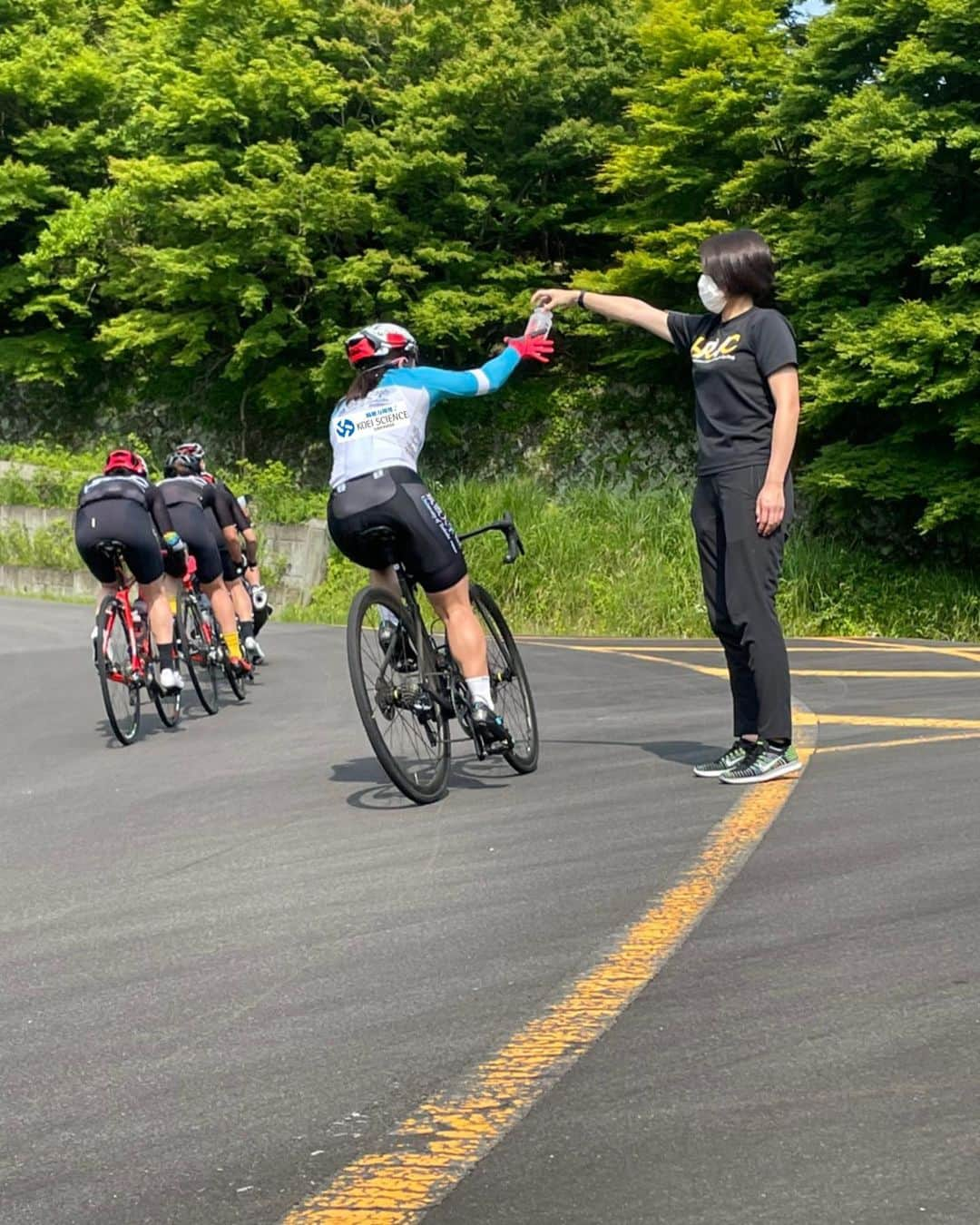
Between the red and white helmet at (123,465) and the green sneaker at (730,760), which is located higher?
the red and white helmet at (123,465)

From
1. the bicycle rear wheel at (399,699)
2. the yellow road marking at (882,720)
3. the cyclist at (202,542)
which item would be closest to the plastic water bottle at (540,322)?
the bicycle rear wheel at (399,699)

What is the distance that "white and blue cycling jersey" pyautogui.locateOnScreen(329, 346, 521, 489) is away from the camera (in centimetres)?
705

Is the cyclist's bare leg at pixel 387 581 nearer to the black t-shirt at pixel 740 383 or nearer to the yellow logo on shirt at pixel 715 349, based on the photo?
the black t-shirt at pixel 740 383

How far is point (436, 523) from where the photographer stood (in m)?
7.11

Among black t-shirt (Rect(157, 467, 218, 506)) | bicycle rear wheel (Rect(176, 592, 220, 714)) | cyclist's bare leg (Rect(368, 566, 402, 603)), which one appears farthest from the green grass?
cyclist's bare leg (Rect(368, 566, 402, 603))

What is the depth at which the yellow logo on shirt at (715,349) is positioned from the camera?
6.98 m

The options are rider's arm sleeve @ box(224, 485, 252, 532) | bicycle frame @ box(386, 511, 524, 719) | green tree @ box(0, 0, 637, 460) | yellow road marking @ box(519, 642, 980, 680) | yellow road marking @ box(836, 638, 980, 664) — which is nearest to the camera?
bicycle frame @ box(386, 511, 524, 719)

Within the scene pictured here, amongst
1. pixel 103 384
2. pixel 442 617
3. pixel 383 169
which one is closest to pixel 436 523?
pixel 442 617

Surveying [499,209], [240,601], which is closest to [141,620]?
[240,601]

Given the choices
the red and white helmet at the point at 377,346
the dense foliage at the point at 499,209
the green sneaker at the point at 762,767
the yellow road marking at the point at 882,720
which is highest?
the dense foliage at the point at 499,209

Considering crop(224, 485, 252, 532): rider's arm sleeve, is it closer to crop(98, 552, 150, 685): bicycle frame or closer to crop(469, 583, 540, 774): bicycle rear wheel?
crop(98, 552, 150, 685): bicycle frame

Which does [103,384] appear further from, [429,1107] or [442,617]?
[429,1107]

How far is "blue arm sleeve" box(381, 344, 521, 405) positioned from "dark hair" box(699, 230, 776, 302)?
0.87 m

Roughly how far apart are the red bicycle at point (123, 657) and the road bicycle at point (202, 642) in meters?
0.69
